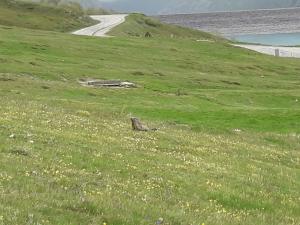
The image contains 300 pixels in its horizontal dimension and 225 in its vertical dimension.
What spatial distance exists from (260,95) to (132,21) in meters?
99.5

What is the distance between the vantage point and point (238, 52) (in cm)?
12412

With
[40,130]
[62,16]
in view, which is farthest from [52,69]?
[62,16]

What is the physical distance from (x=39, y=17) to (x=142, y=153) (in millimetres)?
130816

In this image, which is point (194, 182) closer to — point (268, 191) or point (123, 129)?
point (268, 191)

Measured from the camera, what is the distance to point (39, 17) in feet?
492

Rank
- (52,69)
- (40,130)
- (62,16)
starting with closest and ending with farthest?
(40,130), (52,69), (62,16)

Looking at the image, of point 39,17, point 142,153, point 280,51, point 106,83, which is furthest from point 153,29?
point 142,153

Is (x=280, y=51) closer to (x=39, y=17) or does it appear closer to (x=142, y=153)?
(x=39, y=17)

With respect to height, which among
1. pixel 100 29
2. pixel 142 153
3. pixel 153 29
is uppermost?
pixel 100 29

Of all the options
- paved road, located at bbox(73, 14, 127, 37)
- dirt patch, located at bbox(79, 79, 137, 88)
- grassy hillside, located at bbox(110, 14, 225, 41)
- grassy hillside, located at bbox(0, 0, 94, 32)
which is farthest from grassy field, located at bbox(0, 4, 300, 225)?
grassy hillside, located at bbox(110, 14, 225, 41)

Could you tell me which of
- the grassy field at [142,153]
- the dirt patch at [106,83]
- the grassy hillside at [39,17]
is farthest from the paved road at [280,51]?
the dirt patch at [106,83]

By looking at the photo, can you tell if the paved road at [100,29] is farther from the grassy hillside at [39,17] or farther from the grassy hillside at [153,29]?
the grassy hillside at [39,17]

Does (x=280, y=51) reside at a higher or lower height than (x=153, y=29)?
lower

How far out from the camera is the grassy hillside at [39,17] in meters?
140
